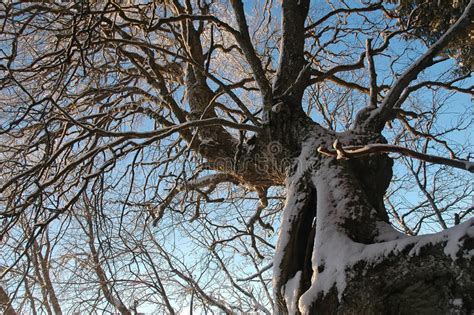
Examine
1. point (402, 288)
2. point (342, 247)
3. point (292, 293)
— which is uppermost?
point (342, 247)

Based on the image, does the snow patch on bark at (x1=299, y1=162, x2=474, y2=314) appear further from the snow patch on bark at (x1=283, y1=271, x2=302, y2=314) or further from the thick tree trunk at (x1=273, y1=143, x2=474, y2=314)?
the snow patch on bark at (x1=283, y1=271, x2=302, y2=314)

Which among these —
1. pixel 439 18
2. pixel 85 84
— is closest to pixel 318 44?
pixel 439 18

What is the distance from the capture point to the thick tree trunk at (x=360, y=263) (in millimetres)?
1804

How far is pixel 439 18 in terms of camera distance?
15.7ft

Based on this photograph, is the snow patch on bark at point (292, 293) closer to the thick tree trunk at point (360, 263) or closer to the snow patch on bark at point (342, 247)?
the thick tree trunk at point (360, 263)

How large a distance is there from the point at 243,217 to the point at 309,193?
4.62 meters

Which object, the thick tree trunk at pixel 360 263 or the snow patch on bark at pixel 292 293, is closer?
the thick tree trunk at pixel 360 263

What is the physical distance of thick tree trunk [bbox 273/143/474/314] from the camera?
5.92ft

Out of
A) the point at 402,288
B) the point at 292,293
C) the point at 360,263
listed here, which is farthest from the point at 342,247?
the point at 292,293

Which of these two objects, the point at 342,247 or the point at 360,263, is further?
the point at 342,247

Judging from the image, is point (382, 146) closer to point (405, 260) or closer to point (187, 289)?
point (405, 260)

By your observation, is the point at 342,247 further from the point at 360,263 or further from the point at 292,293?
the point at 292,293

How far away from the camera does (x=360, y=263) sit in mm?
1957

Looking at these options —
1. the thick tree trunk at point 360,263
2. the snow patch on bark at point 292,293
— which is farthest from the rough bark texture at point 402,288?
the snow patch on bark at point 292,293
